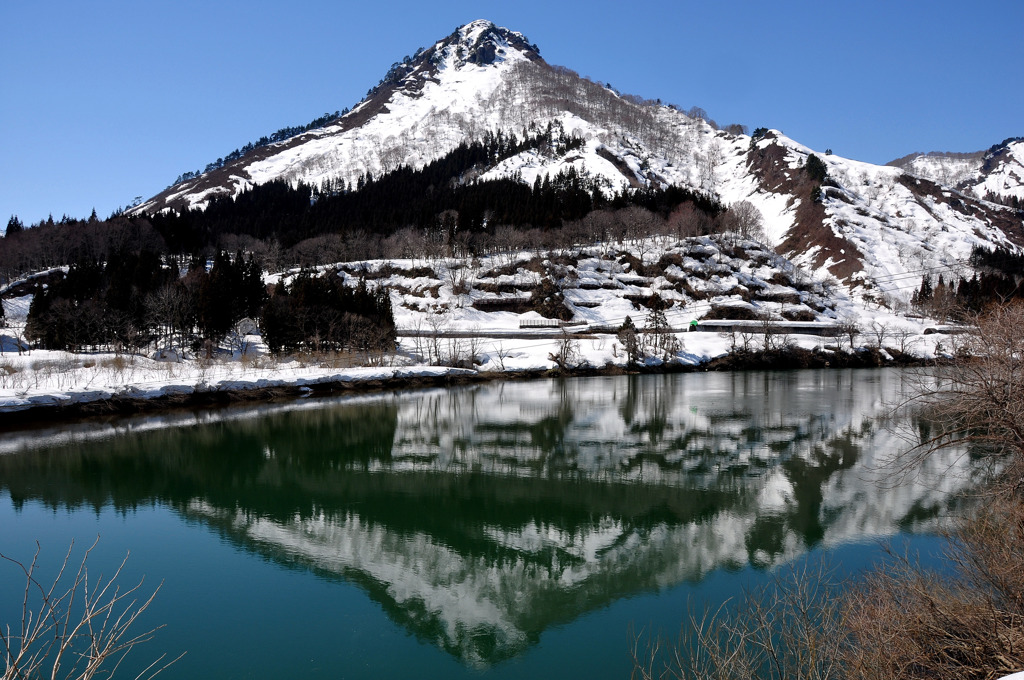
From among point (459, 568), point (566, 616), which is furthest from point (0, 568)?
point (566, 616)

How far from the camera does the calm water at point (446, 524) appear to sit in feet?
34.0

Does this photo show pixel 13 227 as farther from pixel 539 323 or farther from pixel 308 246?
pixel 539 323

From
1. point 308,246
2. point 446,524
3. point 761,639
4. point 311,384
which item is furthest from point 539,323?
point 761,639

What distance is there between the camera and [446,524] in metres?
16.2

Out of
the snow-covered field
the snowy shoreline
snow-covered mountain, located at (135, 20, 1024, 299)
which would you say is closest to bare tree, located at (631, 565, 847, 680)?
the snowy shoreline

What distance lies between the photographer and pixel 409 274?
288ft

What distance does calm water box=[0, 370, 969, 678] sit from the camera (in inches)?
408

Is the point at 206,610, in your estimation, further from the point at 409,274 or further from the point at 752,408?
the point at 409,274

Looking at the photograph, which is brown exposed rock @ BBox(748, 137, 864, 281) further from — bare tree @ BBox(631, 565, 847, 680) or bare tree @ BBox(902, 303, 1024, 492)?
bare tree @ BBox(631, 565, 847, 680)

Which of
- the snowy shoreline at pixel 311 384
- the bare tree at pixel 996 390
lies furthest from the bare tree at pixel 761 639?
the snowy shoreline at pixel 311 384

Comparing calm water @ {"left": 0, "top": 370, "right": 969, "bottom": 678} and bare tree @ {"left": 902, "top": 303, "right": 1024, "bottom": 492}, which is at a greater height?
bare tree @ {"left": 902, "top": 303, "right": 1024, "bottom": 492}

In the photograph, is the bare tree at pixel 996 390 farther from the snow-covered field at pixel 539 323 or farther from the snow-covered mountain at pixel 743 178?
the snow-covered mountain at pixel 743 178

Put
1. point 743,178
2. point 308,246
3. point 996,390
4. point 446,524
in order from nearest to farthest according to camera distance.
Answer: point 996,390, point 446,524, point 308,246, point 743,178

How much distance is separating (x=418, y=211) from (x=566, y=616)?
10490 centimetres
